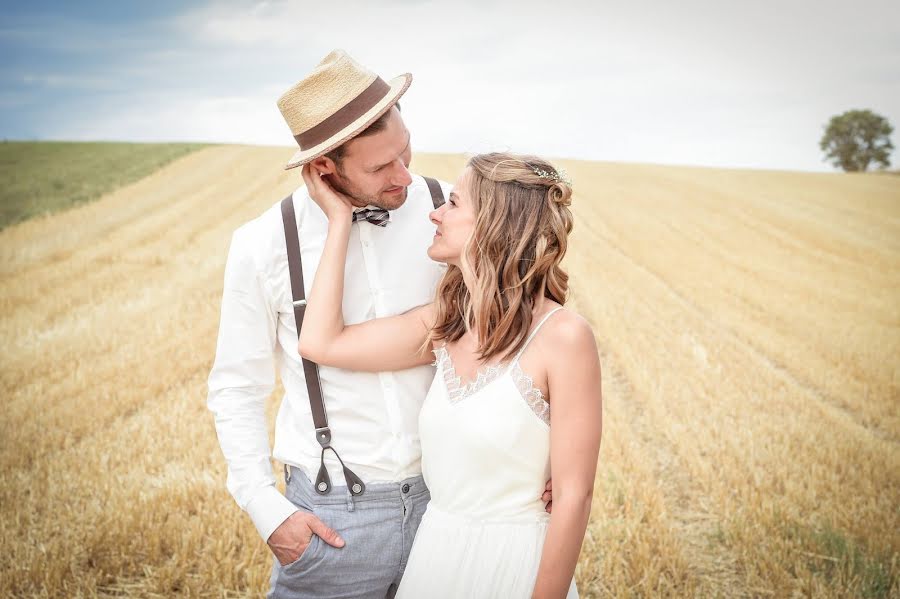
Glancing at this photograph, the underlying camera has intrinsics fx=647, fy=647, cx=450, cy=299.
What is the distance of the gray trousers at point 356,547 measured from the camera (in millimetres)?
2562

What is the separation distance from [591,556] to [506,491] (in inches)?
95.2

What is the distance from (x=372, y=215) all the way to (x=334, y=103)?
474mm

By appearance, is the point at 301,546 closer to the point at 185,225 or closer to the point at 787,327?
the point at 787,327

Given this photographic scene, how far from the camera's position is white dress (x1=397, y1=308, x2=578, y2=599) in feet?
7.72

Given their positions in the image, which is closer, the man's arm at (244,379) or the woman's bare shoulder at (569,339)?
the woman's bare shoulder at (569,339)

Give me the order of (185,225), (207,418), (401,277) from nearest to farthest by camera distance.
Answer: (401,277) → (207,418) → (185,225)

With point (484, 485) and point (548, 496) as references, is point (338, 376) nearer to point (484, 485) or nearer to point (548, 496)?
point (484, 485)

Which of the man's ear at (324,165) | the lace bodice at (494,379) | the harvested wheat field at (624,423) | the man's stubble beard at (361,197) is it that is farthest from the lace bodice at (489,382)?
the harvested wheat field at (624,423)

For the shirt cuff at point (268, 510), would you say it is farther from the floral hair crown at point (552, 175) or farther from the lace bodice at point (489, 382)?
the floral hair crown at point (552, 175)

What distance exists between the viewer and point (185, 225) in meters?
16.9

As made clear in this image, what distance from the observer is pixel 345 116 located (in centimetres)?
254

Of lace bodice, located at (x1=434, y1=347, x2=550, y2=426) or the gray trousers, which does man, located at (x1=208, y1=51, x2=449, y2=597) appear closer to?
the gray trousers

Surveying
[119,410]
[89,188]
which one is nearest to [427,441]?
[119,410]

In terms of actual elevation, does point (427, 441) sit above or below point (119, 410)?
above
